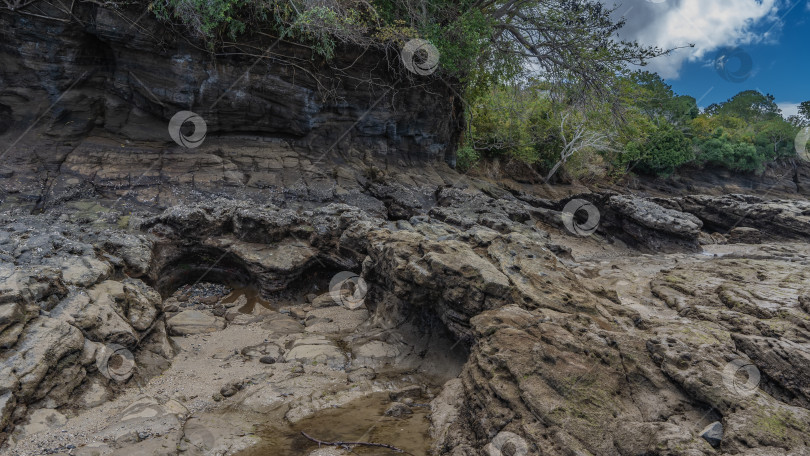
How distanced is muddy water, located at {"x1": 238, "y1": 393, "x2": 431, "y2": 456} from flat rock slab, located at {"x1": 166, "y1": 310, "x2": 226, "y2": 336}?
2.97m

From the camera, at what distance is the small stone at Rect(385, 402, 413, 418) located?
12.7 ft

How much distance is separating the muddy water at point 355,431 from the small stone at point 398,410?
5 centimetres

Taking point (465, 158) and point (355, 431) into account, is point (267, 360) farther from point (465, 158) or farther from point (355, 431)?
→ point (465, 158)

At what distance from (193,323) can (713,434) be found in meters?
6.25

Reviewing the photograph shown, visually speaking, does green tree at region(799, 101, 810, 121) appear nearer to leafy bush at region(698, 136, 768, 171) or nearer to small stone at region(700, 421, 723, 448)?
leafy bush at region(698, 136, 768, 171)

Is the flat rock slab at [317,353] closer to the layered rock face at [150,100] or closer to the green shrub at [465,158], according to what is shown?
the layered rock face at [150,100]

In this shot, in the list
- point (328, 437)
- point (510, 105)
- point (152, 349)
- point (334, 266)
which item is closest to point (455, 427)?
point (328, 437)

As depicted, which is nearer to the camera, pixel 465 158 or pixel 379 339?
pixel 379 339

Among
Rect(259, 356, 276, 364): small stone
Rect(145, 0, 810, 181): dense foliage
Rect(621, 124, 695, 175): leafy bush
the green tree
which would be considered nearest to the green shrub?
Rect(145, 0, 810, 181): dense foliage

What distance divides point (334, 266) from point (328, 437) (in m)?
4.64

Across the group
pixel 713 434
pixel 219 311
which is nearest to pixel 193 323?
pixel 219 311

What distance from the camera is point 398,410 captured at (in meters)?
3.91

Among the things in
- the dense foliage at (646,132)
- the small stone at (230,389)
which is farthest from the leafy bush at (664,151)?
the small stone at (230,389)

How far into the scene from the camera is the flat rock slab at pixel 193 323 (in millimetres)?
5844
